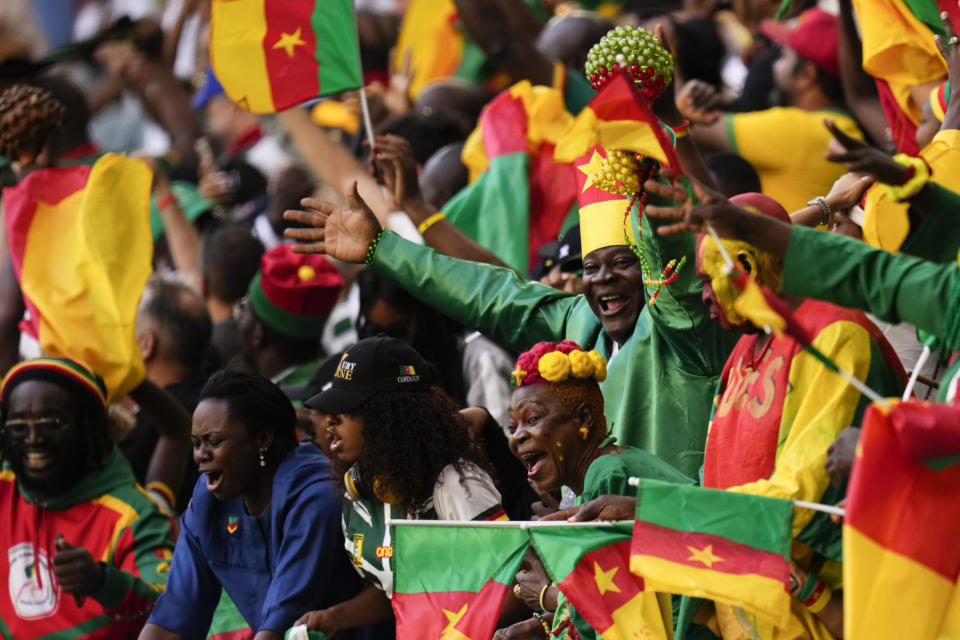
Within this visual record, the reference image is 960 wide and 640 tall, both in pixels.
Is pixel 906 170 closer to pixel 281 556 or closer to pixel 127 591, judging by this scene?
pixel 281 556

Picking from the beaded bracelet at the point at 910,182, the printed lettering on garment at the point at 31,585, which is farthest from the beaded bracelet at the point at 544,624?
the printed lettering on garment at the point at 31,585

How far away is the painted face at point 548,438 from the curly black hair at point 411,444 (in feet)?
1.76

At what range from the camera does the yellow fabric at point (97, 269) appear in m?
7.23

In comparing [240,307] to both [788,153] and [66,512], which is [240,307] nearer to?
[66,512]

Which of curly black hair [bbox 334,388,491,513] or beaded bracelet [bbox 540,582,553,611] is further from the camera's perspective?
curly black hair [bbox 334,388,491,513]

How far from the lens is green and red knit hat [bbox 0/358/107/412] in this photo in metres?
6.93

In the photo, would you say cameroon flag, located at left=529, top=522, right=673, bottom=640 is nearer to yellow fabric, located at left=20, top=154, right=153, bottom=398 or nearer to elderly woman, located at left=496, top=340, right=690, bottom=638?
elderly woman, located at left=496, top=340, right=690, bottom=638

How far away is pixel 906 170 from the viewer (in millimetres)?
4242

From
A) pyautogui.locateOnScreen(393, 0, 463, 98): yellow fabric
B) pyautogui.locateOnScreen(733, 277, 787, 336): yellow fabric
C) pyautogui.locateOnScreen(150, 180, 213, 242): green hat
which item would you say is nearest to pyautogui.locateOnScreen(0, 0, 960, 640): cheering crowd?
pyautogui.locateOnScreen(733, 277, 787, 336): yellow fabric

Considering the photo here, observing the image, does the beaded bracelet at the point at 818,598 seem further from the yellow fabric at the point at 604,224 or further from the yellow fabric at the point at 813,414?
the yellow fabric at the point at 604,224

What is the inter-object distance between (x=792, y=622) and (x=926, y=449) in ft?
2.53

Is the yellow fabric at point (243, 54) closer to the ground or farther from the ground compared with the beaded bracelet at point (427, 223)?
farther from the ground

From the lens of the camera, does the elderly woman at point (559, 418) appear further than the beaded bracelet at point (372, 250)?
No

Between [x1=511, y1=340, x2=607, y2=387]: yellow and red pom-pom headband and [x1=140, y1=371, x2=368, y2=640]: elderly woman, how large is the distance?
1.06 metres
